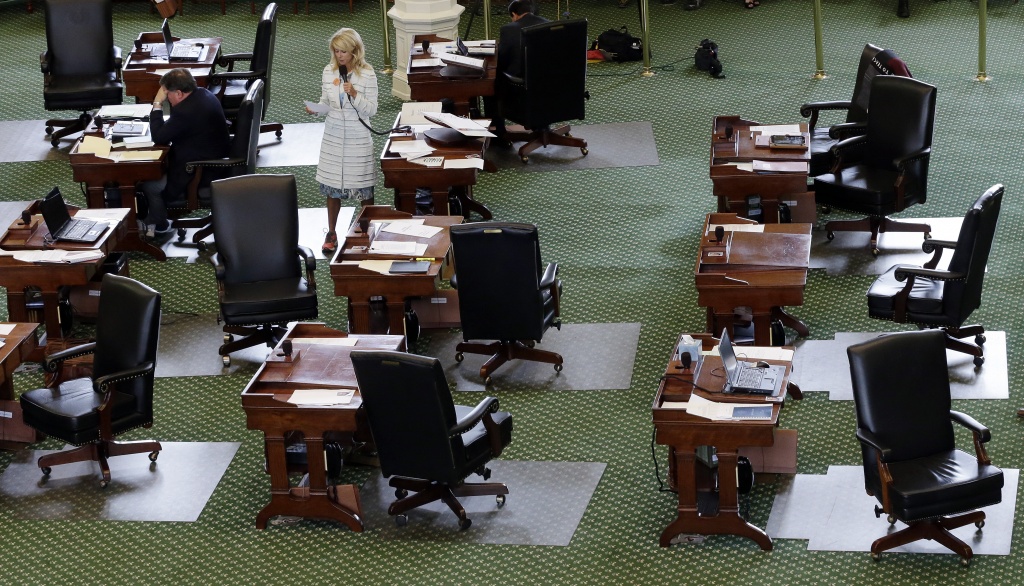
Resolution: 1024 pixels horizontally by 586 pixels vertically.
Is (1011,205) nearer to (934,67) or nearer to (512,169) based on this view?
(934,67)

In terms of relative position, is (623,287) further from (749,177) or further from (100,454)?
(100,454)

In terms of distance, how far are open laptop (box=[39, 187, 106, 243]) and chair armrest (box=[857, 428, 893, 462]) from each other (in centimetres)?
487

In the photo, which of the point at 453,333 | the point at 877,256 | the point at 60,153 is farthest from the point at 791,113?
the point at 60,153

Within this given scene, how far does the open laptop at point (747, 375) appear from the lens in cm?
699

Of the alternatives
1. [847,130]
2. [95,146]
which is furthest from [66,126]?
[847,130]

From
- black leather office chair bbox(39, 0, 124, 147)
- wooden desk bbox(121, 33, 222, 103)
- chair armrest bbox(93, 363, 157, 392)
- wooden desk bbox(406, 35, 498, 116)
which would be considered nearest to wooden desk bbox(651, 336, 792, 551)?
chair armrest bbox(93, 363, 157, 392)

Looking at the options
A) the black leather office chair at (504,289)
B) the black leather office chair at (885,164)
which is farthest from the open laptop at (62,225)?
the black leather office chair at (885,164)

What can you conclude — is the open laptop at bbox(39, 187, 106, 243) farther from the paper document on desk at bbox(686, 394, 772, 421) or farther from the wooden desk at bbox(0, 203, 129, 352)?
the paper document on desk at bbox(686, 394, 772, 421)

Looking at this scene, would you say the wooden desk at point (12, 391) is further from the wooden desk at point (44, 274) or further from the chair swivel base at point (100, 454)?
the wooden desk at point (44, 274)

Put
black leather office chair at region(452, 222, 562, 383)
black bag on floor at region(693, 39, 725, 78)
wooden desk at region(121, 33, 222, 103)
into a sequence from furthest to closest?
black bag on floor at region(693, 39, 725, 78) < wooden desk at region(121, 33, 222, 103) < black leather office chair at region(452, 222, 562, 383)

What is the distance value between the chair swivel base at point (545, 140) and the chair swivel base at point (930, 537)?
5601 millimetres

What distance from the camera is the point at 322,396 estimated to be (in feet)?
23.7

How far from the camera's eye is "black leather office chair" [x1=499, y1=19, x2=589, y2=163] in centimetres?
1110

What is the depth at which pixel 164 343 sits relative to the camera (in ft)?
30.8
